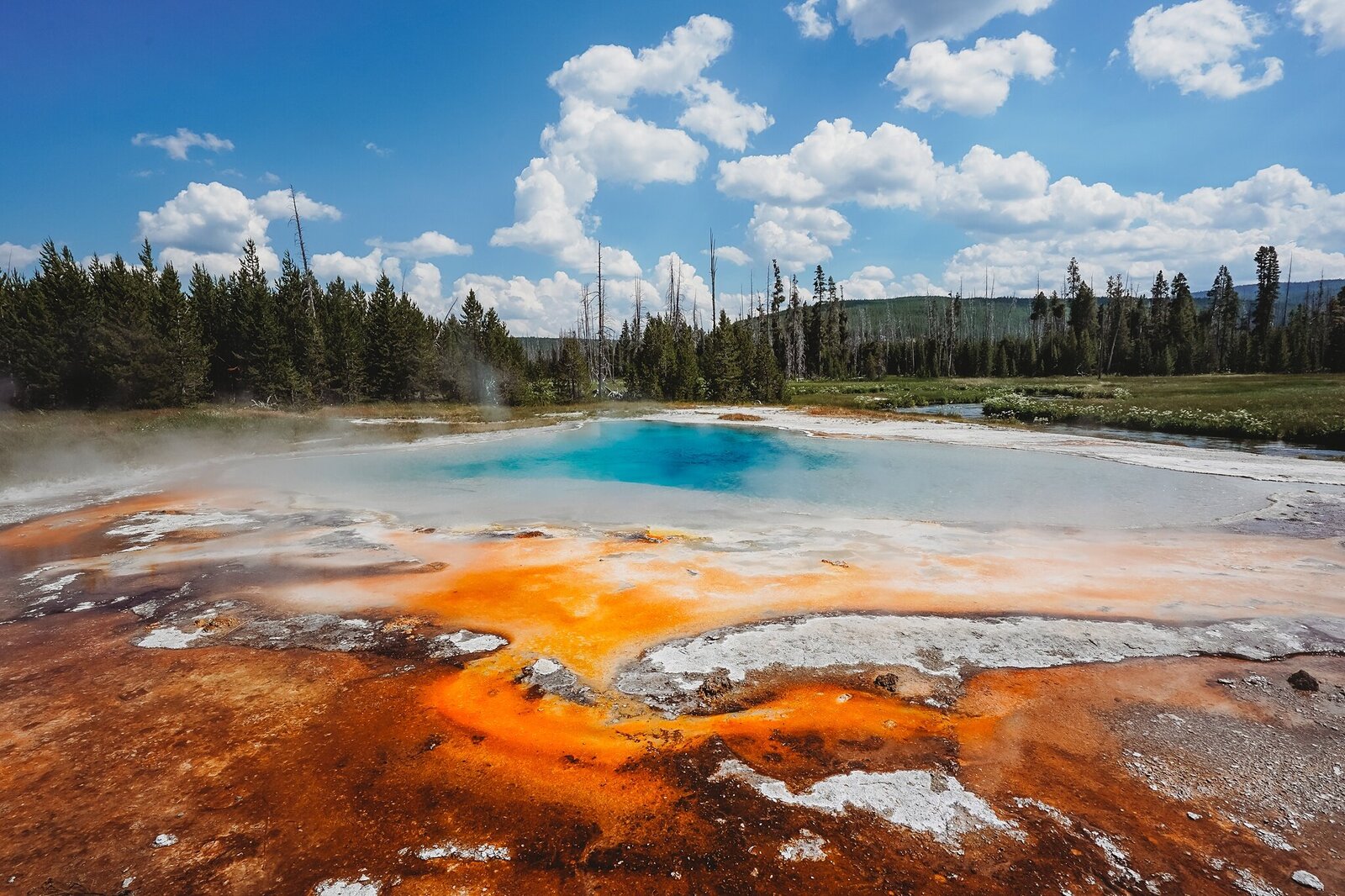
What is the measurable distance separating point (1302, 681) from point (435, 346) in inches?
1869

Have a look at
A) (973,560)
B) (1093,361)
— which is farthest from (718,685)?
(1093,361)

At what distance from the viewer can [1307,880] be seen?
313 cm

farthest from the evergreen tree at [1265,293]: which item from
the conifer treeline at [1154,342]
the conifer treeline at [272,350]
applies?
the conifer treeline at [272,350]

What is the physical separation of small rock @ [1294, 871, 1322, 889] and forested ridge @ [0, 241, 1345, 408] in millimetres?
38600

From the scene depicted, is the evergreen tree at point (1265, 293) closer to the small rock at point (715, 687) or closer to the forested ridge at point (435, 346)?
the forested ridge at point (435, 346)

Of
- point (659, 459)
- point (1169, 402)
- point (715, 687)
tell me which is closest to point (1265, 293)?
point (1169, 402)

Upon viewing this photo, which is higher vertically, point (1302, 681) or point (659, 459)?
point (659, 459)

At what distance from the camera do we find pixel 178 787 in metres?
3.85

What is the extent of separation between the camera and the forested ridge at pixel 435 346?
1147 inches

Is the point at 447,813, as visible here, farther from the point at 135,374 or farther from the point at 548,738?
the point at 135,374

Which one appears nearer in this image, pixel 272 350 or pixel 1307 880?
pixel 1307 880

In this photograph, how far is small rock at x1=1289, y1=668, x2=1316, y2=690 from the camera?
505cm

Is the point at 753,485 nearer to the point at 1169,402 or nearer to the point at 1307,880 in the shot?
the point at 1307,880

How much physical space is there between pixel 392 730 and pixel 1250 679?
7.30 meters
